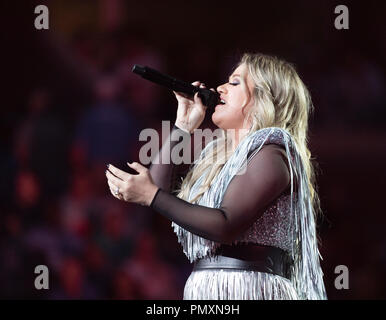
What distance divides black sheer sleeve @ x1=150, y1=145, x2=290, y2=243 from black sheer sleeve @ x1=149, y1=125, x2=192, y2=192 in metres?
0.28

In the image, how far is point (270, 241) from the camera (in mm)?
1473

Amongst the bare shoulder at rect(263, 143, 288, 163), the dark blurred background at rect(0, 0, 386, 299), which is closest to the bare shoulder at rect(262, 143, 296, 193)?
the bare shoulder at rect(263, 143, 288, 163)

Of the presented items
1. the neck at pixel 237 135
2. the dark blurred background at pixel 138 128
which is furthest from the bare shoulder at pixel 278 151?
the dark blurred background at pixel 138 128

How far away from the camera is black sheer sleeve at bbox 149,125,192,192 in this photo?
1682mm

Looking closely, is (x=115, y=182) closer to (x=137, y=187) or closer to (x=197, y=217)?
(x=137, y=187)

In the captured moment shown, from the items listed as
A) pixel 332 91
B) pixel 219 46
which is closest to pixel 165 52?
pixel 219 46

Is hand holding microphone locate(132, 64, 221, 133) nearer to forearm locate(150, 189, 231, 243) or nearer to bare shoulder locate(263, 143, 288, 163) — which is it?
bare shoulder locate(263, 143, 288, 163)

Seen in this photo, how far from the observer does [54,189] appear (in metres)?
2.88

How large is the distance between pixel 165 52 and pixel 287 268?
5.08 ft

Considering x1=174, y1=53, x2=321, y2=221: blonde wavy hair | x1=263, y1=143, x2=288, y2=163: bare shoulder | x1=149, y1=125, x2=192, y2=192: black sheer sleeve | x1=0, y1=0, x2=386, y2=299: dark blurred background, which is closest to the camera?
→ x1=263, y1=143, x2=288, y2=163: bare shoulder

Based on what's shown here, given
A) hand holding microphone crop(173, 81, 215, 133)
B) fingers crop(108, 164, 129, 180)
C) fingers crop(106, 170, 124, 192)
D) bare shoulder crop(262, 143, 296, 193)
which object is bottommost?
fingers crop(106, 170, 124, 192)

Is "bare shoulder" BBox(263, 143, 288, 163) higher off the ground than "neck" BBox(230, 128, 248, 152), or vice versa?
"neck" BBox(230, 128, 248, 152)
